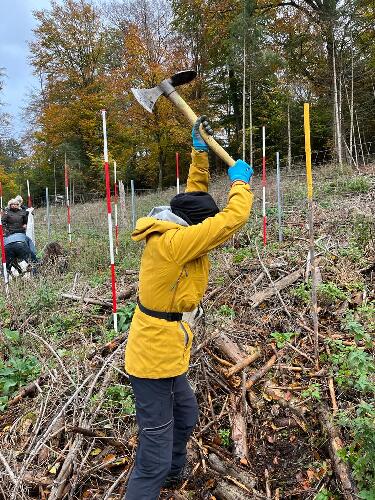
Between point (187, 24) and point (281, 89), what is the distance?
6.11 m

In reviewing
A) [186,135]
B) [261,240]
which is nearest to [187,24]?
[186,135]

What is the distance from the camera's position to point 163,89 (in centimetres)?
285

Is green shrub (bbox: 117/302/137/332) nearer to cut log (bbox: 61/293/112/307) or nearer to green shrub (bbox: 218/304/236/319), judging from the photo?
cut log (bbox: 61/293/112/307)

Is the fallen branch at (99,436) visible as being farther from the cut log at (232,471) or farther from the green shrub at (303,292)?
the green shrub at (303,292)

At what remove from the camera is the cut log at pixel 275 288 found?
450cm

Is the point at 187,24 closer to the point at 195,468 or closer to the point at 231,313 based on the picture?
the point at 231,313

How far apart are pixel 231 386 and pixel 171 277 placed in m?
1.54

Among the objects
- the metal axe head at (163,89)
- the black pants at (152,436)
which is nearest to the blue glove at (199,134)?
the metal axe head at (163,89)

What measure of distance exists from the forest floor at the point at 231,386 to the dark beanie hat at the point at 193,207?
1.42m

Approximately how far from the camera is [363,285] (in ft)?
14.6

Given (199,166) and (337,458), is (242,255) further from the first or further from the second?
(337,458)

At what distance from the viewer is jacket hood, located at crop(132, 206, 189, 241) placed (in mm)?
2090

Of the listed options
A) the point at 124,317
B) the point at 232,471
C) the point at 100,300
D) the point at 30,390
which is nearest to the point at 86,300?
the point at 100,300

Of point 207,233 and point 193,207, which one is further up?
point 193,207
